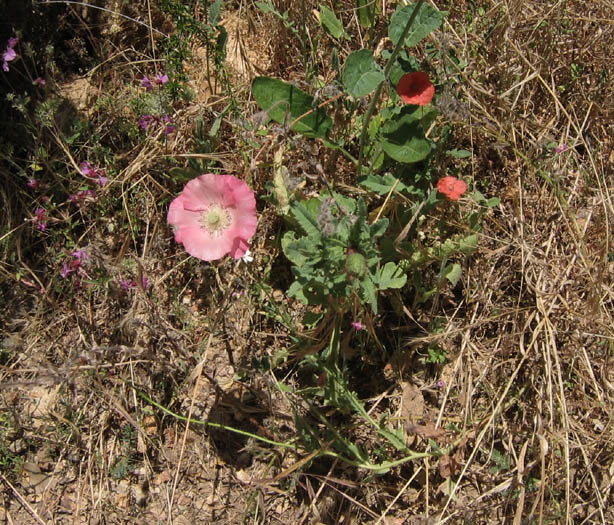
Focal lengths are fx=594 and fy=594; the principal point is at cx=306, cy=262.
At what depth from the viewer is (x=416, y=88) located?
70.5 inches

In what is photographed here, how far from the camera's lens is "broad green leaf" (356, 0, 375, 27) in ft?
6.98

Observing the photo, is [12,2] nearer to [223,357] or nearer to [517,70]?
[223,357]

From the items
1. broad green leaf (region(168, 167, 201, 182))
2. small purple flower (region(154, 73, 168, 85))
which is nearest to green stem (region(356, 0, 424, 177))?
broad green leaf (region(168, 167, 201, 182))

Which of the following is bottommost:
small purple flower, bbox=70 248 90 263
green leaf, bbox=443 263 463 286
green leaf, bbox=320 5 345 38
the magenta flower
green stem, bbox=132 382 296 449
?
green stem, bbox=132 382 296 449

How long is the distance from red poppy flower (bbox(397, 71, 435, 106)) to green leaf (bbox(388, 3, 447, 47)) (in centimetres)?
10

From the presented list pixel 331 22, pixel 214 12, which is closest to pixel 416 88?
pixel 331 22

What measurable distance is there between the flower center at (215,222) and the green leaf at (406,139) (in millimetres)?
558

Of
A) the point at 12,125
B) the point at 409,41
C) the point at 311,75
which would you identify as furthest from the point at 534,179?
the point at 12,125

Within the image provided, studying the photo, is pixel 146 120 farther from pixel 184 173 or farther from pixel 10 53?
pixel 10 53

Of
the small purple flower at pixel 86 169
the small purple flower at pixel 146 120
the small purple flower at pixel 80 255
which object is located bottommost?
the small purple flower at pixel 80 255

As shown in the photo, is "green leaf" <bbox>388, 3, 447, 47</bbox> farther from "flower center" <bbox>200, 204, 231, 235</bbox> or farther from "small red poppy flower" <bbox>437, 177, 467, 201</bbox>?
"flower center" <bbox>200, 204, 231, 235</bbox>

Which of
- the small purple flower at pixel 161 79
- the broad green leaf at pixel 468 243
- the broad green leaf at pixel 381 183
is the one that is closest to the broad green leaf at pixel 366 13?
the broad green leaf at pixel 381 183

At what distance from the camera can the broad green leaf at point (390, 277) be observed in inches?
72.1

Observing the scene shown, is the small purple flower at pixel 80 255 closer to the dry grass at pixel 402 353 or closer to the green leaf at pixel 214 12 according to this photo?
the dry grass at pixel 402 353
